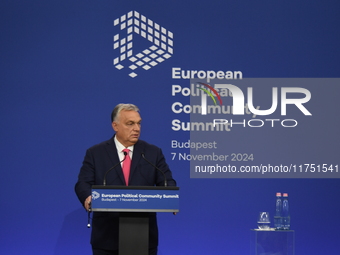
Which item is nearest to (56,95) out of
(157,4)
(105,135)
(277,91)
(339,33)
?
(105,135)

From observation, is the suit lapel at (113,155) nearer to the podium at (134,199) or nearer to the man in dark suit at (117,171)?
the man in dark suit at (117,171)

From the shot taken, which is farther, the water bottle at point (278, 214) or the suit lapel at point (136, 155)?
the water bottle at point (278, 214)

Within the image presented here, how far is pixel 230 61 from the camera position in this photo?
17.8 ft

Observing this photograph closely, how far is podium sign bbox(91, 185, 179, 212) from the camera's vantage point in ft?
10.2

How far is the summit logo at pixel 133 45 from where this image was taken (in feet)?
17.6

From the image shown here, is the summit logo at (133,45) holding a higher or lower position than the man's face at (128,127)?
higher

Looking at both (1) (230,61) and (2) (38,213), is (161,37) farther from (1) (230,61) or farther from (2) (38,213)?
(2) (38,213)

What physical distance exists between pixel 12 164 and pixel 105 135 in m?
0.97

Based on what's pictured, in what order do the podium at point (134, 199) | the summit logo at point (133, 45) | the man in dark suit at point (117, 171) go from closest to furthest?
the podium at point (134, 199)
the man in dark suit at point (117, 171)
the summit logo at point (133, 45)

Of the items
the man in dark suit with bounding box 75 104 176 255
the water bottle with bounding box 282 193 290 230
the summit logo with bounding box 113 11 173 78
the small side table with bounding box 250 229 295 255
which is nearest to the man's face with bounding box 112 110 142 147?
the man in dark suit with bounding box 75 104 176 255

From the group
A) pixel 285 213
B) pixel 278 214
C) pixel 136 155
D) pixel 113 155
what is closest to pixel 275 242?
pixel 278 214

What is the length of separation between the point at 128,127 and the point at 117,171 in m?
0.32

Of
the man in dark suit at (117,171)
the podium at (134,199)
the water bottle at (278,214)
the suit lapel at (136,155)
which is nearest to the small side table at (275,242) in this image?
the water bottle at (278,214)

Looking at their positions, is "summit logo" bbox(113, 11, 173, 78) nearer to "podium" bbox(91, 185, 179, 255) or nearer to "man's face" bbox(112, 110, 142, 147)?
"man's face" bbox(112, 110, 142, 147)
